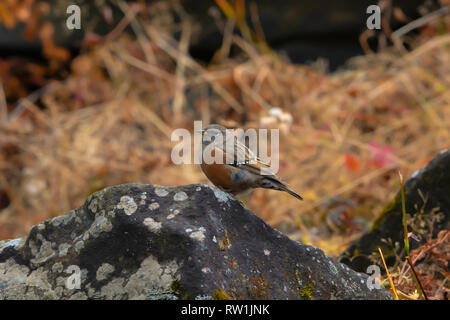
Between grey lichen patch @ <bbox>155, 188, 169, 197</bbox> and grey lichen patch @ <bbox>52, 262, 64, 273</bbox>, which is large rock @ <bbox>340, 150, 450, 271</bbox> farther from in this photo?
grey lichen patch @ <bbox>52, 262, 64, 273</bbox>

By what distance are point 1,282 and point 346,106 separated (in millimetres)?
5419

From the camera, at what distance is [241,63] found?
8.19 metres

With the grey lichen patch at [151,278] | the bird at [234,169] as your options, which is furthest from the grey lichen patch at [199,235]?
the bird at [234,169]

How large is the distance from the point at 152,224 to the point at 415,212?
191cm

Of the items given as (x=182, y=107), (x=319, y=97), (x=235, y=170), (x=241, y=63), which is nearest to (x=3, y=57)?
(x=182, y=107)

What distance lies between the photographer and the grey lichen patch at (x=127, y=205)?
2.39 meters

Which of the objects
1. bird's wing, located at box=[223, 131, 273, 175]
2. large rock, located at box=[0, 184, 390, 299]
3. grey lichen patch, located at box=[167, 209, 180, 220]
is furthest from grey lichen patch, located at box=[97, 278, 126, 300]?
bird's wing, located at box=[223, 131, 273, 175]

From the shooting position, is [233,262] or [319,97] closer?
[233,262]

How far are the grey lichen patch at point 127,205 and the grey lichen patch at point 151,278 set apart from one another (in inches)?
9.5

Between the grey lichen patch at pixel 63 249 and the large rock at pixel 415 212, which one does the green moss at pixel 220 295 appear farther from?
the large rock at pixel 415 212

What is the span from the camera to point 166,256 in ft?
7.35

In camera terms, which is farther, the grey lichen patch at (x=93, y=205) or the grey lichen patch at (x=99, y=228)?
the grey lichen patch at (x=93, y=205)
